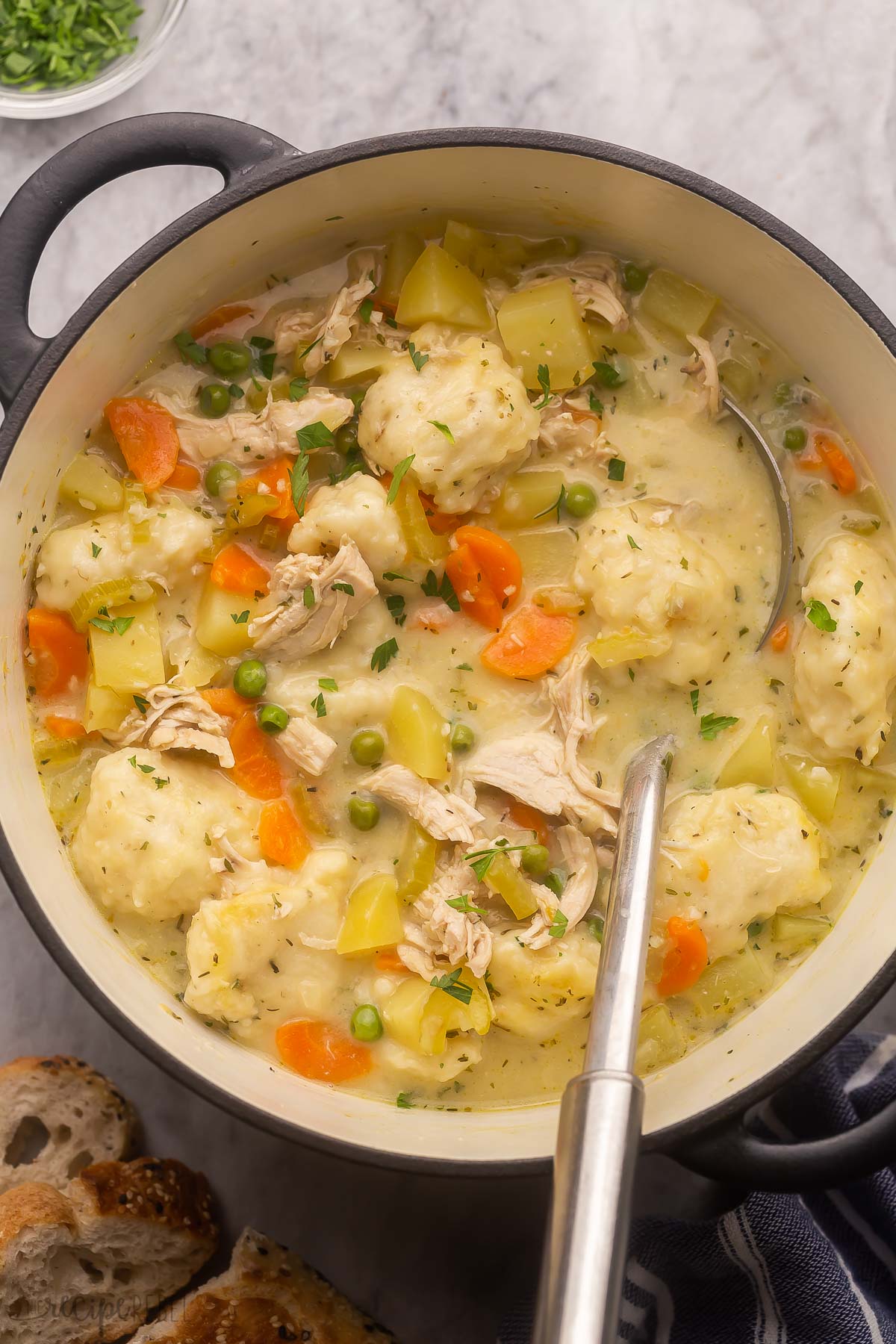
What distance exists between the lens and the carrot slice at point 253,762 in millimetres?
3070

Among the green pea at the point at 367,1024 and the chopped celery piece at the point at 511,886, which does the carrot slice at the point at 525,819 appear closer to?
the chopped celery piece at the point at 511,886

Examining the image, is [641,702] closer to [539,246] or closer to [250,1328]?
[539,246]

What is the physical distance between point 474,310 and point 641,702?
1.12 metres

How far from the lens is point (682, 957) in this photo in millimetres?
2943

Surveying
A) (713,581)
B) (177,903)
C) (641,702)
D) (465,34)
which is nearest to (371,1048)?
(177,903)

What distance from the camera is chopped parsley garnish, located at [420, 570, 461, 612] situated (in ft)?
10.2

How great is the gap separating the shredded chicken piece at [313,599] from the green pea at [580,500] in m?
0.55

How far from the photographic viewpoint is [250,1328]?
3072 millimetres

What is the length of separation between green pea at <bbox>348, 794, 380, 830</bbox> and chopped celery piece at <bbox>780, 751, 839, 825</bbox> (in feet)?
3.46

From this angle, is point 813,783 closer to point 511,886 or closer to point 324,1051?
point 511,886

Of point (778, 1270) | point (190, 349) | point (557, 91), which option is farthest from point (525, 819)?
point (557, 91)

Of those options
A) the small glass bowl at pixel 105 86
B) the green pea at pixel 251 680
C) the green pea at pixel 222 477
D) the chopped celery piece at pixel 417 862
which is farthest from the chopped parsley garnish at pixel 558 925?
the small glass bowl at pixel 105 86

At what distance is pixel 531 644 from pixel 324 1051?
1152 mm

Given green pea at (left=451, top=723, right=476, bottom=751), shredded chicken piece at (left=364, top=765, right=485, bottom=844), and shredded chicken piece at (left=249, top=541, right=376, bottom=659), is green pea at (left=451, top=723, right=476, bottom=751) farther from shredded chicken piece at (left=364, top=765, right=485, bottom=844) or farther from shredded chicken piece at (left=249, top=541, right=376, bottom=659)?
shredded chicken piece at (left=249, top=541, right=376, bottom=659)
